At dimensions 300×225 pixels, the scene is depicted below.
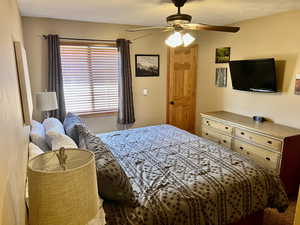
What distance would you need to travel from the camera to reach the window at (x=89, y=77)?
361 centimetres

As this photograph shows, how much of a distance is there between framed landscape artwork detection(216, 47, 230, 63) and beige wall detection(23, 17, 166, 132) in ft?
3.47

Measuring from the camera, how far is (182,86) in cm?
462

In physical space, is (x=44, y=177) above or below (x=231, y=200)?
above

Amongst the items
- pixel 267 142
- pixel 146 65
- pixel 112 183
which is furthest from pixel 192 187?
pixel 146 65

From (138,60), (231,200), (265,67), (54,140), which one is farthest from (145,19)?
(231,200)

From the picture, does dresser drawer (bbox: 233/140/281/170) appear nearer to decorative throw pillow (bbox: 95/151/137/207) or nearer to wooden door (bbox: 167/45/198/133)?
wooden door (bbox: 167/45/198/133)

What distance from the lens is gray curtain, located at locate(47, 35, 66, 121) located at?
3326mm

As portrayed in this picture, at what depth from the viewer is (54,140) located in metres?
1.99

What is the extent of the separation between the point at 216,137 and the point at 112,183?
8.72 feet

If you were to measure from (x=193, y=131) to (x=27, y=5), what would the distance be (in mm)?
3842

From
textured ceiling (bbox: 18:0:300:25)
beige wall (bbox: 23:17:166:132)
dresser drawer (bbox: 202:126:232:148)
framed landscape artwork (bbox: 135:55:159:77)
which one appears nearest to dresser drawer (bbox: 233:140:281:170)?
dresser drawer (bbox: 202:126:232:148)

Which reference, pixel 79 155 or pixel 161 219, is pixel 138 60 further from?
pixel 79 155

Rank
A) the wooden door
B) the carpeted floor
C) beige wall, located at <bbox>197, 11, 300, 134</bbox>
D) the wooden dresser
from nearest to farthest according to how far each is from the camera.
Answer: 1. the carpeted floor
2. the wooden dresser
3. beige wall, located at <bbox>197, 11, 300, 134</bbox>
4. the wooden door

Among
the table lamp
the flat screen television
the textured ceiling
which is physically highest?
the textured ceiling
